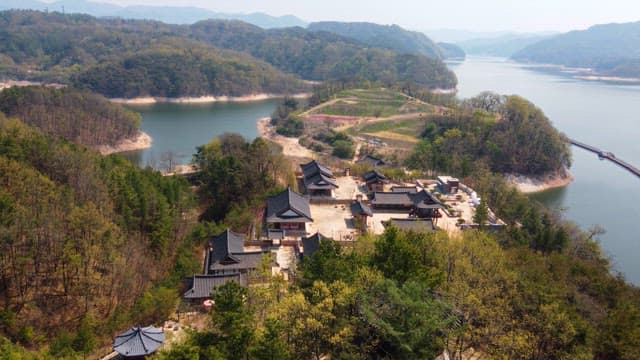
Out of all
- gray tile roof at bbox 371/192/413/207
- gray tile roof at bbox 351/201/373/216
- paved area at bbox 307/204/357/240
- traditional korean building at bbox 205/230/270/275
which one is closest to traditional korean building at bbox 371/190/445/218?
gray tile roof at bbox 371/192/413/207

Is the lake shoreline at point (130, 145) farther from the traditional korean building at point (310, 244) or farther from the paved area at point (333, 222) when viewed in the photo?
the traditional korean building at point (310, 244)

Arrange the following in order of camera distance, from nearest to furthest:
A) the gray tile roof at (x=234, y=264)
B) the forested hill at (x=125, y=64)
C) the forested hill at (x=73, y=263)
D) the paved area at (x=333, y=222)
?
1. the forested hill at (x=73, y=263)
2. the gray tile roof at (x=234, y=264)
3. the paved area at (x=333, y=222)
4. the forested hill at (x=125, y=64)

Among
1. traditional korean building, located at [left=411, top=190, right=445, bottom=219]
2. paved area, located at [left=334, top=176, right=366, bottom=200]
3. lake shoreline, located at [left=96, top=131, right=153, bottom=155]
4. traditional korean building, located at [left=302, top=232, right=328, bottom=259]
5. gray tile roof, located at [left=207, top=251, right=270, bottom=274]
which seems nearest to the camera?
gray tile roof, located at [left=207, top=251, right=270, bottom=274]

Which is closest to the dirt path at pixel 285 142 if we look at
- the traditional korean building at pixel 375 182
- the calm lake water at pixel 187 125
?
the calm lake water at pixel 187 125

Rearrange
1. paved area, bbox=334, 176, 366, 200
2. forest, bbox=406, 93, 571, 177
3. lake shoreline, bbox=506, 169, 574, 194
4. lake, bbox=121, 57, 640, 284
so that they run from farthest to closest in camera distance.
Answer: forest, bbox=406, 93, 571, 177
lake shoreline, bbox=506, 169, 574, 194
lake, bbox=121, 57, 640, 284
paved area, bbox=334, 176, 366, 200

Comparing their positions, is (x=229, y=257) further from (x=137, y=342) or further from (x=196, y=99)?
(x=196, y=99)

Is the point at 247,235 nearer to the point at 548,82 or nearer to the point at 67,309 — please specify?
the point at 67,309

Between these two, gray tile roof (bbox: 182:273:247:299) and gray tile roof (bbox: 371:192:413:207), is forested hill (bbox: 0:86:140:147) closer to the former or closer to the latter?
gray tile roof (bbox: 371:192:413:207)
